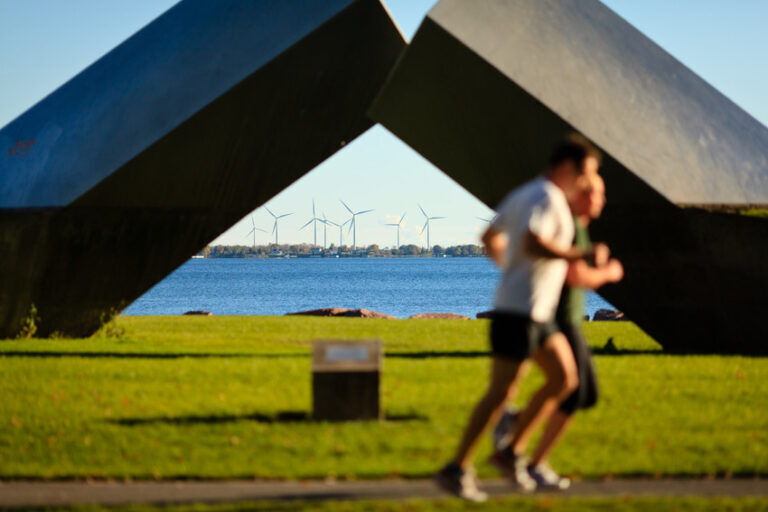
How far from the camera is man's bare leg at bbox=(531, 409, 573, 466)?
567 centimetres

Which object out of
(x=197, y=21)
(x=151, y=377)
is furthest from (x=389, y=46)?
(x=151, y=377)

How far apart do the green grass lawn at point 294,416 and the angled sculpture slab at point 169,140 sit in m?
1.24

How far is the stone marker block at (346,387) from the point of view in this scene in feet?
26.7

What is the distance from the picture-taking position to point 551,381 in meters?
5.51

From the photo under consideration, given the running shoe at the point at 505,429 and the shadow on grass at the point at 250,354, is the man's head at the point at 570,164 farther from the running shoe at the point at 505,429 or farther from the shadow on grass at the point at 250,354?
the shadow on grass at the point at 250,354

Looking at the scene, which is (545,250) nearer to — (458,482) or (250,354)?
(458,482)

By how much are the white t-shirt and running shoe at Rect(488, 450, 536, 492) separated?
92 cm

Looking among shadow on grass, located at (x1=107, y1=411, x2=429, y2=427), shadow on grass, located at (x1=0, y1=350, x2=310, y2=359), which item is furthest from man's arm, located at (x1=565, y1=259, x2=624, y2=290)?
shadow on grass, located at (x1=0, y1=350, x2=310, y2=359)

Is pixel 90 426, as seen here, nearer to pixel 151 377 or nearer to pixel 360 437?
pixel 360 437

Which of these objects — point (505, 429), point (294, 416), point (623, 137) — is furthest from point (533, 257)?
point (623, 137)

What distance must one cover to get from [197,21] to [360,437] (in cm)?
978

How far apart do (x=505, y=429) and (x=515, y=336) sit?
93 cm

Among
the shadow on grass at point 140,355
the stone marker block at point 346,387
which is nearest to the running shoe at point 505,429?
the stone marker block at point 346,387

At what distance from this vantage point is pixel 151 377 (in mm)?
11172
